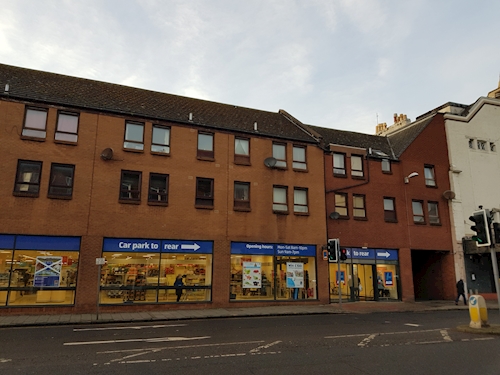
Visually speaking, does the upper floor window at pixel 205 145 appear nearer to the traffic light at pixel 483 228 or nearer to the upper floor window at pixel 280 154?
the upper floor window at pixel 280 154

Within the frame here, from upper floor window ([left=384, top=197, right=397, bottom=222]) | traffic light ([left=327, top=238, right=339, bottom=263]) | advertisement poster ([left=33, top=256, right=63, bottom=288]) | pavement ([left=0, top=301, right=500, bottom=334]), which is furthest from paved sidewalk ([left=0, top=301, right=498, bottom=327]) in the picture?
upper floor window ([left=384, top=197, right=397, bottom=222])

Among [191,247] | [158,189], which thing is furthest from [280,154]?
[191,247]

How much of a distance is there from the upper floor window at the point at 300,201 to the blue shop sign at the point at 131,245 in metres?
8.38

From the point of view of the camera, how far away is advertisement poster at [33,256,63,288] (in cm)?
1750

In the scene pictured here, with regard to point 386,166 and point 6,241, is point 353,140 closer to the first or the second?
point 386,166

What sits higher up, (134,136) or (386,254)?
(134,136)

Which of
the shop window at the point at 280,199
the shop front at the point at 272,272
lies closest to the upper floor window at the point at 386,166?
the shop window at the point at 280,199

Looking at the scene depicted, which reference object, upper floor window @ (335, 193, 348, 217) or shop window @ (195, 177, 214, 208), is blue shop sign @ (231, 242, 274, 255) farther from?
upper floor window @ (335, 193, 348, 217)

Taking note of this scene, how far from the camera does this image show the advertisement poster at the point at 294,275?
22.2 metres

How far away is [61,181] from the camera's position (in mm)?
18609

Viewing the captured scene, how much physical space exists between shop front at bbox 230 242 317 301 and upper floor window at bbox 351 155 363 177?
618 centimetres

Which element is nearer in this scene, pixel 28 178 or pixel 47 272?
pixel 47 272

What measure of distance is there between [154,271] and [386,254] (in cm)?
1485

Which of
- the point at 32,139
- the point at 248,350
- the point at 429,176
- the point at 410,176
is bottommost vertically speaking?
the point at 248,350
